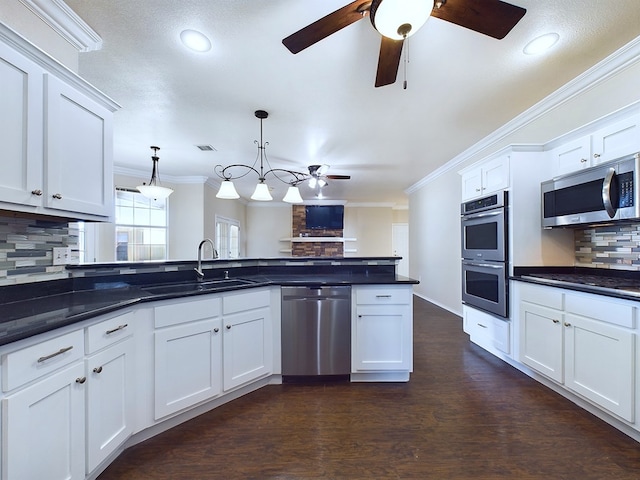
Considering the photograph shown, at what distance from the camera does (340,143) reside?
379cm

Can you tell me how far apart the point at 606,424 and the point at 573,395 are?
0.86ft

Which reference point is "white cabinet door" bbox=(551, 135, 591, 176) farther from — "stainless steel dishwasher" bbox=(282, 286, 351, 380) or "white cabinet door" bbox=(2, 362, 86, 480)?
"white cabinet door" bbox=(2, 362, 86, 480)

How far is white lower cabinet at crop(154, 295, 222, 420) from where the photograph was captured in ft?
5.71

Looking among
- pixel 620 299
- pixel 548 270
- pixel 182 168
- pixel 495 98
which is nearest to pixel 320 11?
pixel 495 98

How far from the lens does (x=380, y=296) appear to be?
7.88ft

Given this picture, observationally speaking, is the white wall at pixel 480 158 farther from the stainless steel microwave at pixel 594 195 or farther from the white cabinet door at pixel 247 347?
the white cabinet door at pixel 247 347

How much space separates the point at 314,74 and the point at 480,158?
2.85 metres

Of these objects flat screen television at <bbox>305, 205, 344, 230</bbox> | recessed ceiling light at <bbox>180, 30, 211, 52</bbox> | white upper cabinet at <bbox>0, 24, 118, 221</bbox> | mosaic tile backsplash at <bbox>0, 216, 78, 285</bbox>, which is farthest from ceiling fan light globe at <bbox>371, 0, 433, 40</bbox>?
flat screen television at <bbox>305, 205, 344, 230</bbox>

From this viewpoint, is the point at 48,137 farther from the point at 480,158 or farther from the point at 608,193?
the point at 480,158

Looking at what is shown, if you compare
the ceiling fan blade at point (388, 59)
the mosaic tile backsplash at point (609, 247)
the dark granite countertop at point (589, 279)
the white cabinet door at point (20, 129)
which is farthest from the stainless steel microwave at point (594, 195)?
the white cabinet door at point (20, 129)

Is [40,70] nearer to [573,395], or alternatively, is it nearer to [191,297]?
[191,297]

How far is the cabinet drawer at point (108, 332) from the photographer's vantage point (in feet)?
4.40

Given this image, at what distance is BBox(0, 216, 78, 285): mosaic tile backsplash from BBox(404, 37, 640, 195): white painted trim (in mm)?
4005

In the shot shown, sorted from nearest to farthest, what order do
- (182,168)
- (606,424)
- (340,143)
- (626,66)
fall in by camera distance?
(606,424) < (626,66) < (340,143) < (182,168)
